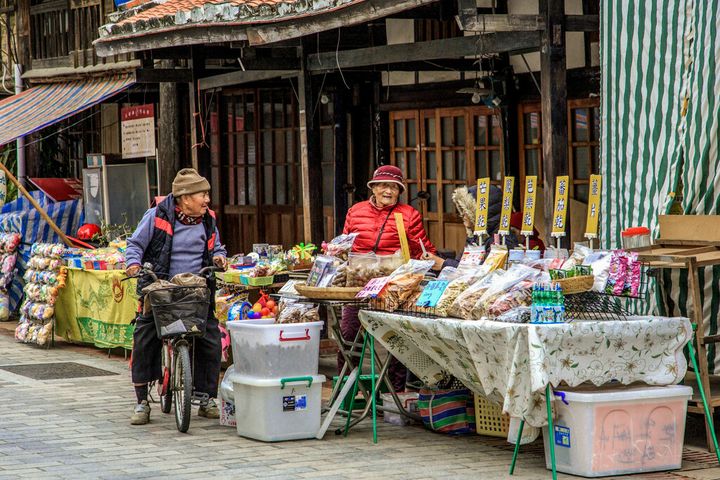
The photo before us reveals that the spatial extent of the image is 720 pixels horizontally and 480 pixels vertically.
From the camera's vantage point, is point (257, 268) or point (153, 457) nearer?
point (153, 457)

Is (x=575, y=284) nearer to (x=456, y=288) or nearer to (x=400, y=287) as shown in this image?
(x=456, y=288)

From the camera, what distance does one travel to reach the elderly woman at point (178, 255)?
979cm

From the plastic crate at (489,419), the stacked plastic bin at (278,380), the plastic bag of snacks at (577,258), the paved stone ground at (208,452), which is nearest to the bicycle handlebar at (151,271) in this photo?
the stacked plastic bin at (278,380)

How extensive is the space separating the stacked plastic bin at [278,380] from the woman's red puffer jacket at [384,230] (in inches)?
50.9

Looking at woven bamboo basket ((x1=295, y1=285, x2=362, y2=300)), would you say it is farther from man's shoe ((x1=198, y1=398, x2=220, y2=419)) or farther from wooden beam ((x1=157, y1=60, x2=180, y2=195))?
wooden beam ((x1=157, y1=60, x2=180, y2=195))

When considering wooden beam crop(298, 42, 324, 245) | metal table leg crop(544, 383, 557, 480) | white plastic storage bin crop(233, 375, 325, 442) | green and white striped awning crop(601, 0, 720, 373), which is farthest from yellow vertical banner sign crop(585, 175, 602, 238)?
wooden beam crop(298, 42, 324, 245)

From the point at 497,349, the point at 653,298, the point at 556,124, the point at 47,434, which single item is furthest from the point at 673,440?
the point at 47,434

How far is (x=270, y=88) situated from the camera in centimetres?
1742

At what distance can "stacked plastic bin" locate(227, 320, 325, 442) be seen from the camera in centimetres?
895

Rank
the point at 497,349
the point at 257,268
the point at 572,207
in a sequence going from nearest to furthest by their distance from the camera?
the point at 497,349, the point at 257,268, the point at 572,207

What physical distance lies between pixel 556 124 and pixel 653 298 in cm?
149

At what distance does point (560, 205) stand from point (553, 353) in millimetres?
2255

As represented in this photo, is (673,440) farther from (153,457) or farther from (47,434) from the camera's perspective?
(47,434)

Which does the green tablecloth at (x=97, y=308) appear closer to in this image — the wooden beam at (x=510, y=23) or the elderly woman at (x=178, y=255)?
the elderly woman at (x=178, y=255)
